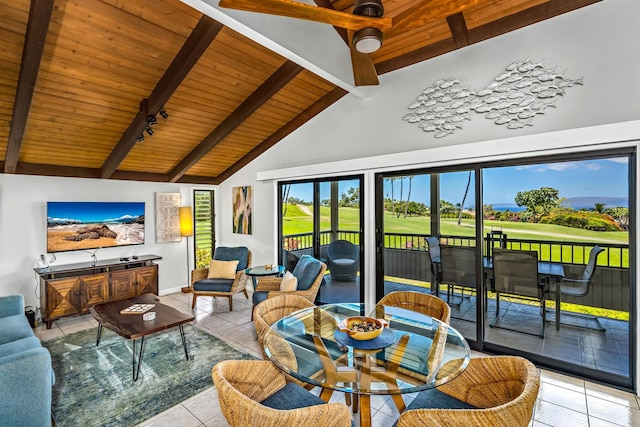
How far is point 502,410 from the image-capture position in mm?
1290

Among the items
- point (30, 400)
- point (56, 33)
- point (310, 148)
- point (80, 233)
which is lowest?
point (30, 400)

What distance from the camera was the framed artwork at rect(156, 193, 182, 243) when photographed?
231 inches

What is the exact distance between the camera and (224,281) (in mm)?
4945

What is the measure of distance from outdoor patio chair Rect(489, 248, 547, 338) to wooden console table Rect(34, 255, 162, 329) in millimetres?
5059

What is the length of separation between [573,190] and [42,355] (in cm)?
443

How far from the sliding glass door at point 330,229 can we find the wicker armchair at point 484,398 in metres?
2.63

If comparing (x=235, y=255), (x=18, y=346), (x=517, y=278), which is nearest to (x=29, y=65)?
(x=18, y=346)

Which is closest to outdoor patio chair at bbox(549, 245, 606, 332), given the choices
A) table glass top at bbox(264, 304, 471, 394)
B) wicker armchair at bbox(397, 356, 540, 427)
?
table glass top at bbox(264, 304, 471, 394)

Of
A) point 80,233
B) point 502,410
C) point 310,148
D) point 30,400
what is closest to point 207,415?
point 30,400

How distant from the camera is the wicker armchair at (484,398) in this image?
130 cm

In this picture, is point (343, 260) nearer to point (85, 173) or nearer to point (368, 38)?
point (368, 38)

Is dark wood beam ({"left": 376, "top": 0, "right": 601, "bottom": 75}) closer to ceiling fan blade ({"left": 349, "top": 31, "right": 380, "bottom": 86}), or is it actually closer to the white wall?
ceiling fan blade ({"left": 349, "top": 31, "right": 380, "bottom": 86})

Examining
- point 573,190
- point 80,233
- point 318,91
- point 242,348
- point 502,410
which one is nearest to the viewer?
point 502,410

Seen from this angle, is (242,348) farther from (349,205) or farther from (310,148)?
(310,148)
